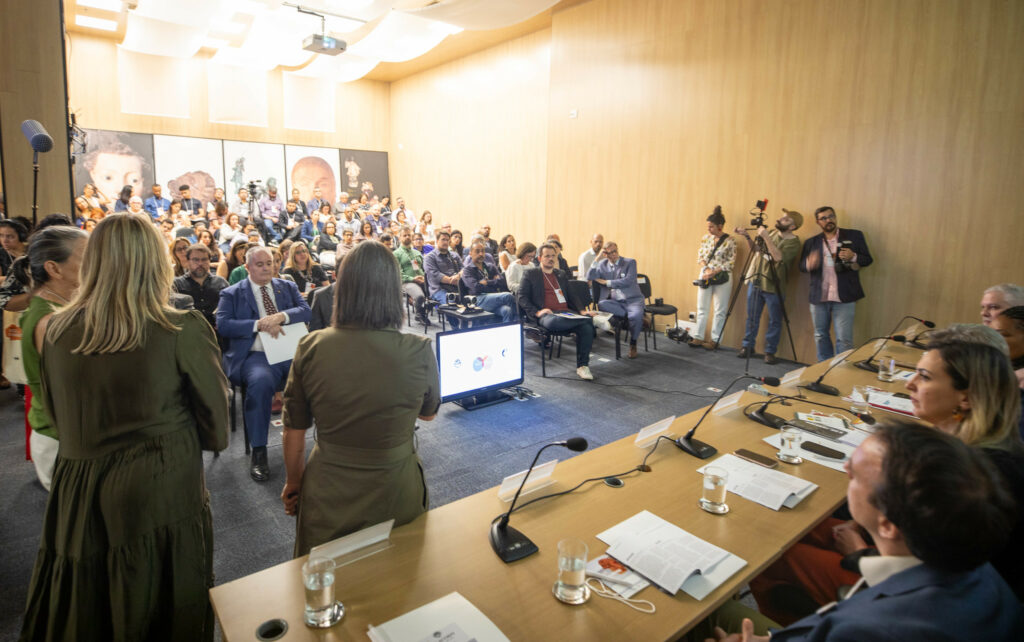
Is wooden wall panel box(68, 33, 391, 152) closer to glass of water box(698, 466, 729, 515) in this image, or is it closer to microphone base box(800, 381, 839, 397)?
microphone base box(800, 381, 839, 397)

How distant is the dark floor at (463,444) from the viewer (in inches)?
103

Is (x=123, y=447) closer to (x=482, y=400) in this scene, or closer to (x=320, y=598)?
(x=320, y=598)

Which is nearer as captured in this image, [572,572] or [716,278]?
[572,572]

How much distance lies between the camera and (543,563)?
1.47 meters

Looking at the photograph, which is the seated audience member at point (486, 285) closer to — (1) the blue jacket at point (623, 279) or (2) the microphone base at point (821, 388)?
(1) the blue jacket at point (623, 279)

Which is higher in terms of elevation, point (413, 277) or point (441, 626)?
point (413, 277)

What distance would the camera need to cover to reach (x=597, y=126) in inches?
325

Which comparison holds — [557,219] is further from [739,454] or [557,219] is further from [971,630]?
[971,630]

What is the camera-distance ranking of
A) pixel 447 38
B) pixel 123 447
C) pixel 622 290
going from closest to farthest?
pixel 123 447
pixel 622 290
pixel 447 38

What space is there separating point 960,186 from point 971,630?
571 cm

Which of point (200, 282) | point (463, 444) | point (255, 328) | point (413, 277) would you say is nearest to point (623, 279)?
point (413, 277)

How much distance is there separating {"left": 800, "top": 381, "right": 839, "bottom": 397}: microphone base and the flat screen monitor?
210cm

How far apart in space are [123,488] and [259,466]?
1927 mm

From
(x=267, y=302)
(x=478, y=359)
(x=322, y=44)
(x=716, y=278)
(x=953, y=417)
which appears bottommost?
(x=478, y=359)
